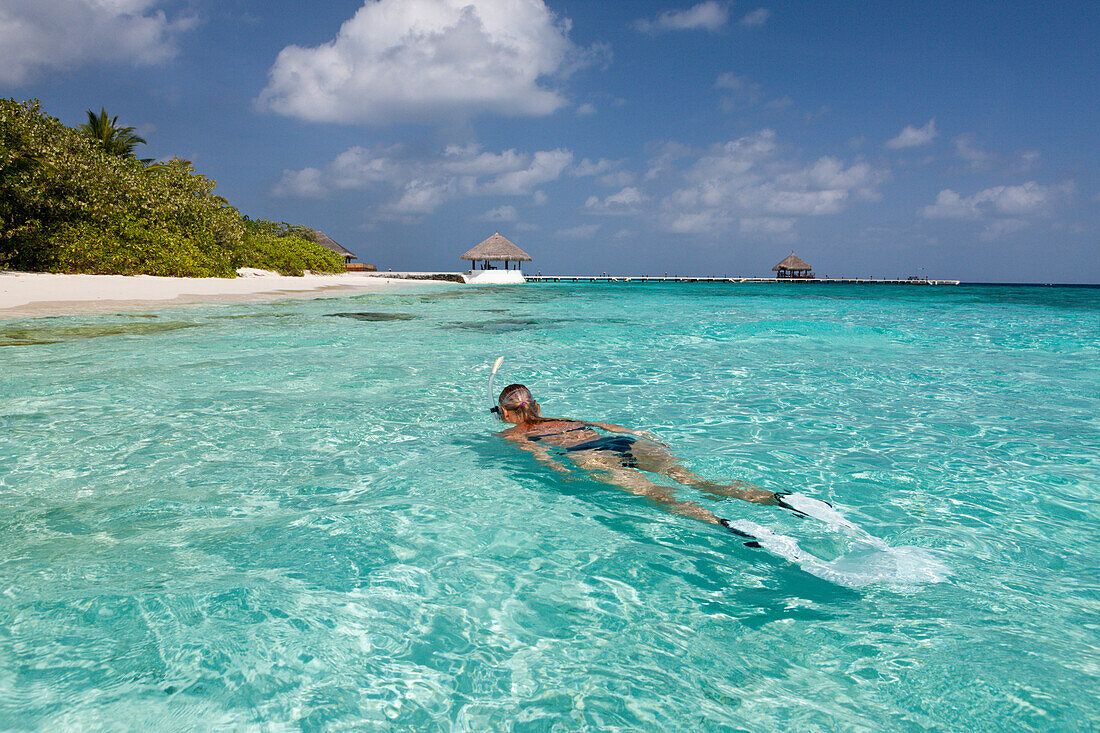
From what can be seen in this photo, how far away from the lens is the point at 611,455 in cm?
455

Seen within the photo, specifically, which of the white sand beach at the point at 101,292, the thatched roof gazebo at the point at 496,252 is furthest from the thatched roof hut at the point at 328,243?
the white sand beach at the point at 101,292

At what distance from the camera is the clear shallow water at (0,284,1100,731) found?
2.15 m

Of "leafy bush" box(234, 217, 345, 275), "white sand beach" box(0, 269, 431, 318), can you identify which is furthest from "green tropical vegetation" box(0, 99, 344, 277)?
"leafy bush" box(234, 217, 345, 275)

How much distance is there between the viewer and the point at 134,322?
45.2 feet

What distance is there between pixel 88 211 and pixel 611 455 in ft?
87.1

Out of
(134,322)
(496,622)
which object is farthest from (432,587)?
(134,322)

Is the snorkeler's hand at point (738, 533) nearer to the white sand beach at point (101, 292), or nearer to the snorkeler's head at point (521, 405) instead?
the snorkeler's head at point (521, 405)

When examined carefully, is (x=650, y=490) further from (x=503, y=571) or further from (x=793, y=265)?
(x=793, y=265)

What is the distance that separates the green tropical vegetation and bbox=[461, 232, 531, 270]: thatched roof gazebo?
79.0ft

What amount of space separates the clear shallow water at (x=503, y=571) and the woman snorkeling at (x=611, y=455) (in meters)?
0.14

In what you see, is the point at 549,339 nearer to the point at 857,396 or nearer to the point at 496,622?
the point at 857,396

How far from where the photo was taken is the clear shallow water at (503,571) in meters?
2.15

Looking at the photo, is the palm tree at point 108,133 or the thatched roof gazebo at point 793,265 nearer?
the palm tree at point 108,133

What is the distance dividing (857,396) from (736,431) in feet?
9.56
